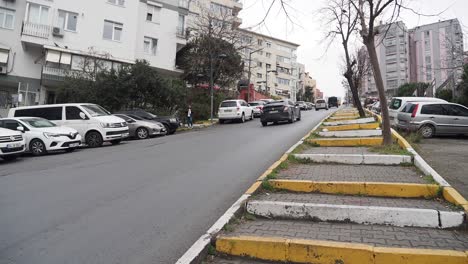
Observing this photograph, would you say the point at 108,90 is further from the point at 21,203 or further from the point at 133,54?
the point at 21,203

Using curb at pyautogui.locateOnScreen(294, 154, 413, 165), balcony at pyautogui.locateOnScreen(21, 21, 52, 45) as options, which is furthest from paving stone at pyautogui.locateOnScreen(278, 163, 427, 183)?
balcony at pyautogui.locateOnScreen(21, 21, 52, 45)

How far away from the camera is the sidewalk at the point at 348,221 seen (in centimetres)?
382

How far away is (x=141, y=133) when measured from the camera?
20141 millimetres

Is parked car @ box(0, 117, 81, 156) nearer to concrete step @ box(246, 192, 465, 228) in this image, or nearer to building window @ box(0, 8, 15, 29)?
concrete step @ box(246, 192, 465, 228)

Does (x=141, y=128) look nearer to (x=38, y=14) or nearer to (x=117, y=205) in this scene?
(x=117, y=205)

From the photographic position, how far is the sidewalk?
382cm

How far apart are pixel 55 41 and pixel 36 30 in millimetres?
1523

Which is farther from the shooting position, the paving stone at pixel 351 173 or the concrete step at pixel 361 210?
the paving stone at pixel 351 173

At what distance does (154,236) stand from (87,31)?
2951cm

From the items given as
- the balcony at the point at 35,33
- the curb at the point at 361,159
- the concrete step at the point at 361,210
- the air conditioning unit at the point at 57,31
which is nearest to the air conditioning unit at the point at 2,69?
the balcony at the point at 35,33

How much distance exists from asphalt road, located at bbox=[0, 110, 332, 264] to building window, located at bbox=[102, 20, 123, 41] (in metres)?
22.5

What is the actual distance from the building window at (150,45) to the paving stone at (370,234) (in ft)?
106

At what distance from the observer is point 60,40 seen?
94.0 ft

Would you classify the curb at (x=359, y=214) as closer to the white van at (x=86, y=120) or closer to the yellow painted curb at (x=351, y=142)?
the yellow painted curb at (x=351, y=142)
